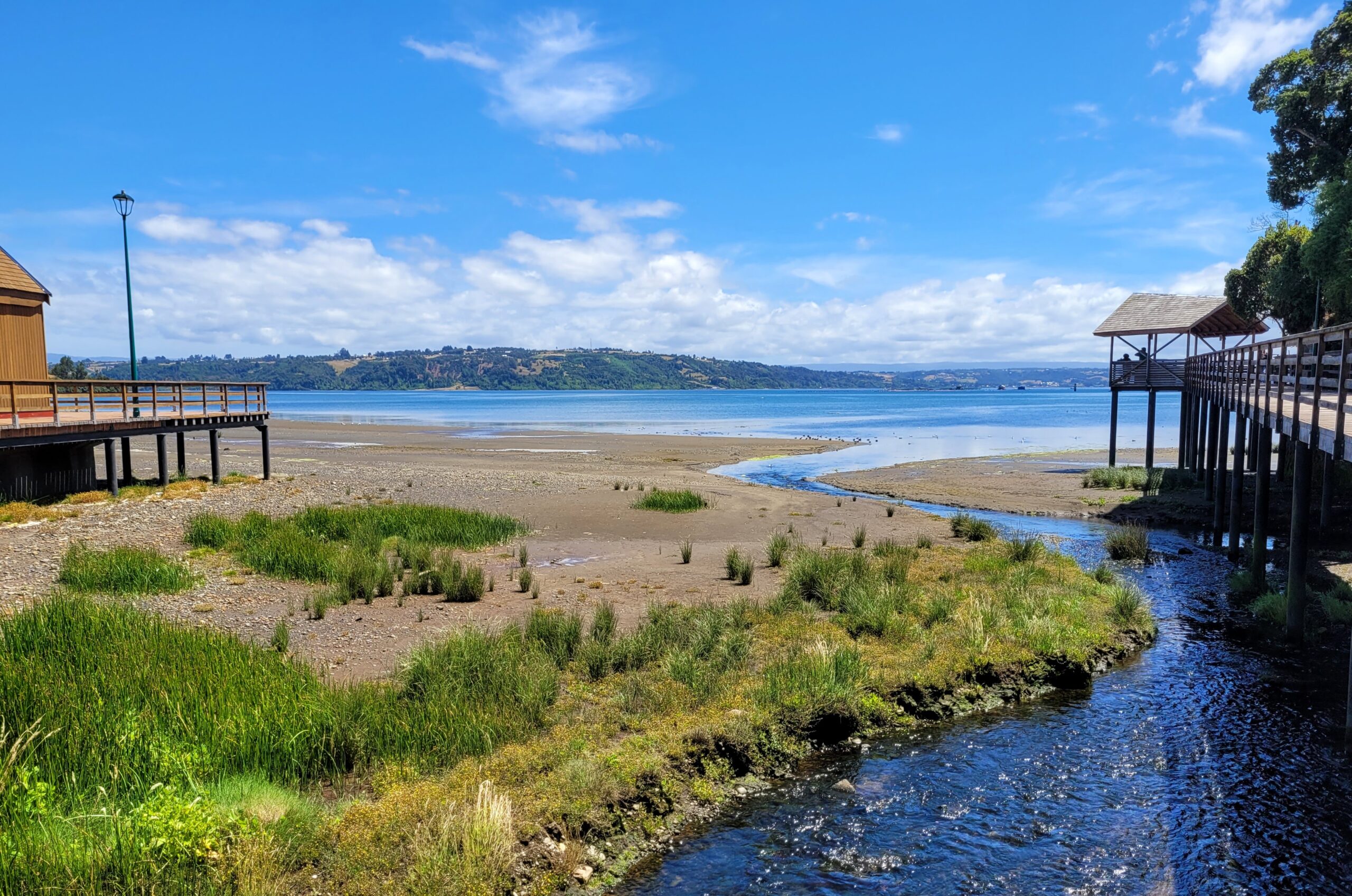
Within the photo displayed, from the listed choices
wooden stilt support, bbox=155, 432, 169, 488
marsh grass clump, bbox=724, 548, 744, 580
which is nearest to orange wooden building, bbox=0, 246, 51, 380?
wooden stilt support, bbox=155, 432, 169, 488

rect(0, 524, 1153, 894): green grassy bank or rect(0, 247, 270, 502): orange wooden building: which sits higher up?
rect(0, 247, 270, 502): orange wooden building

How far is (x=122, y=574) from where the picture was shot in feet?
47.6

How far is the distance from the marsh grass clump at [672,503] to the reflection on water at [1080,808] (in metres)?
16.6

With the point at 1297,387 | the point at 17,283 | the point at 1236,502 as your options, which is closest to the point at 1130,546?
the point at 1236,502

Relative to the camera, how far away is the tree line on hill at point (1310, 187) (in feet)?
73.5

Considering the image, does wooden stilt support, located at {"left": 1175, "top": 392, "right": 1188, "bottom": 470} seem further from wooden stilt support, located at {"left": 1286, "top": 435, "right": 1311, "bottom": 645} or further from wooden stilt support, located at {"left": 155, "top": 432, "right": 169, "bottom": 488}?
wooden stilt support, located at {"left": 155, "top": 432, "right": 169, "bottom": 488}

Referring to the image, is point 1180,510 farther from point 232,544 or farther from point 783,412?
point 783,412

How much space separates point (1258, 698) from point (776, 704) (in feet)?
22.6

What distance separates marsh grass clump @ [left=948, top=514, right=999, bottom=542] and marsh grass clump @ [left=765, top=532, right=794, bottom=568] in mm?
5280

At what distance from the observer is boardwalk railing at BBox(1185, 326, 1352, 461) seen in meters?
10.2

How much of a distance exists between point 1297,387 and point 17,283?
1314 inches

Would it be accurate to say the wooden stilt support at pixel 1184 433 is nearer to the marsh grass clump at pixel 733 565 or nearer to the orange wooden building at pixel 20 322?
the marsh grass clump at pixel 733 565

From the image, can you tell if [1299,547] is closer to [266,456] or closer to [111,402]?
[111,402]

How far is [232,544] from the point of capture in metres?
18.0
